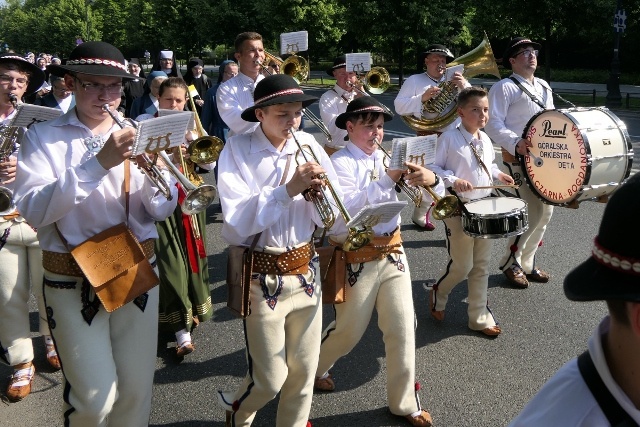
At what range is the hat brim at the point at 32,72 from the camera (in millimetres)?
4254

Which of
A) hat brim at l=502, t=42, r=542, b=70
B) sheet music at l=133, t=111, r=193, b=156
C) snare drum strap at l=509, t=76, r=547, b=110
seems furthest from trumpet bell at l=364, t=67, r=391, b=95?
sheet music at l=133, t=111, r=193, b=156

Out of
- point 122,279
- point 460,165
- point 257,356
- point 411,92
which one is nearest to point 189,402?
point 257,356

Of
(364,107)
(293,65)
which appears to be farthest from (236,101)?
(364,107)

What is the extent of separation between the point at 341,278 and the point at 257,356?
2.50ft

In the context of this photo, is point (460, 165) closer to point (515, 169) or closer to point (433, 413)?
point (515, 169)

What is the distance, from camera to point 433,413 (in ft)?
13.5

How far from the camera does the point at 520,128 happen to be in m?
6.29

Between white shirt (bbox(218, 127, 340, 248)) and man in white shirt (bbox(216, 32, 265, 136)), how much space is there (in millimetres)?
3253

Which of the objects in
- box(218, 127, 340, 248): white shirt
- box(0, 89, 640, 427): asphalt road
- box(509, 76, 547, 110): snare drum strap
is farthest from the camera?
box(509, 76, 547, 110): snare drum strap

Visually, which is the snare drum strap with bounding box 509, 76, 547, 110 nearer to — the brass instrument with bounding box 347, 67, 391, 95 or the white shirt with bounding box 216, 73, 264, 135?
the brass instrument with bounding box 347, 67, 391, 95

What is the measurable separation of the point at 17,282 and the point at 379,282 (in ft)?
7.60

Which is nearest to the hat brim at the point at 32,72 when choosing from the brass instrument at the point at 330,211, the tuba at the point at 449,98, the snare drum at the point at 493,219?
the brass instrument at the point at 330,211

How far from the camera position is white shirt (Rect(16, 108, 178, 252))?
9.41 ft

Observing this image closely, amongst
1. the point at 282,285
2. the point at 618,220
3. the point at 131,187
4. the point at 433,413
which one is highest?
the point at 618,220
